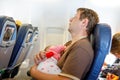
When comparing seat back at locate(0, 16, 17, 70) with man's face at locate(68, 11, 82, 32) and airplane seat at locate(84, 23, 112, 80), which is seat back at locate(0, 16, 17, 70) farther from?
airplane seat at locate(84, 23, 112, 80)

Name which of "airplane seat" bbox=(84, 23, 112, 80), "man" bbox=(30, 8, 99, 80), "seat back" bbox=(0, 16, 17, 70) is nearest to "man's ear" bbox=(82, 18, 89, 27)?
"man" bbox=(30, 8, 99, 80)

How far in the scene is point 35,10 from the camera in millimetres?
3654

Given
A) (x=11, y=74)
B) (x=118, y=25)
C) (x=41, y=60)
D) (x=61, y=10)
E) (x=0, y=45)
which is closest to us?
(x=41, y=60)

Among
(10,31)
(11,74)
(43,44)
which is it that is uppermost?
(10,31)

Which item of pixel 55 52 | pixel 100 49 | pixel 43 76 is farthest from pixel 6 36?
pixel 100 49

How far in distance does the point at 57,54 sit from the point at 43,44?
2.01 metres

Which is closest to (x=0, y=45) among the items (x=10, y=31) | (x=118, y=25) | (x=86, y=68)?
(x=10, y=31)

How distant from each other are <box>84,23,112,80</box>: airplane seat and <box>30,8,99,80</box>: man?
38 millimetres

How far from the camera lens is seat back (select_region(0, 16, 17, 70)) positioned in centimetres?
174

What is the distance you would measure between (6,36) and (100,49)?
3.13ft

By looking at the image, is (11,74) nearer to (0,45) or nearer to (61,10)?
(0,45)

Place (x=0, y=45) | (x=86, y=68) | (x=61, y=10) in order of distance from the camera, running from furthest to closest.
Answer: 1. (x=61, y=10)
2. (x=0, y=45)
3. (x=86, y=68)

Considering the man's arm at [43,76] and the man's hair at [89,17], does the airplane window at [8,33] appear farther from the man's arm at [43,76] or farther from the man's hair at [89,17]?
the man's hair at [89,17]

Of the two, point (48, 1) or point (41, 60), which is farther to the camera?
point (48, 1)
